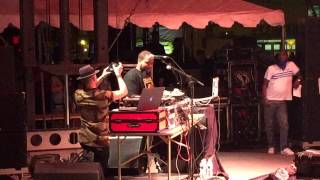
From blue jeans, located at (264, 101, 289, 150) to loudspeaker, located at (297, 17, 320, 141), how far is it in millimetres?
506

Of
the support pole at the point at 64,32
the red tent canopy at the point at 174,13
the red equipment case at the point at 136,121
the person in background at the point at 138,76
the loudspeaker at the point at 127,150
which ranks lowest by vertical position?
the loudspeaker at the point at 127,150

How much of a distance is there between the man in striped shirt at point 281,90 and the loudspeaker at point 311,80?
0.44 meters

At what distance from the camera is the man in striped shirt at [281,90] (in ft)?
32.4

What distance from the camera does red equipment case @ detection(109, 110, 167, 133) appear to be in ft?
20.1

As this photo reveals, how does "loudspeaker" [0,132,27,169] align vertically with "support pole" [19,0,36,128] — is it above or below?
below

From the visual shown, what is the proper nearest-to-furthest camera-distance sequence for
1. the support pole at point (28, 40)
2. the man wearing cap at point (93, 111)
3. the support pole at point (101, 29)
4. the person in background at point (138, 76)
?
the man wearing cap at point (93, 111)
the person in background at point (138, 76)
the support pole at point (28, 40)
the support pole at point (101, 29)

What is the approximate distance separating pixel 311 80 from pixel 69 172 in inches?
199

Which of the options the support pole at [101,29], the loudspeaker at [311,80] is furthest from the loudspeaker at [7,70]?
the loudspeaker at [311,80]

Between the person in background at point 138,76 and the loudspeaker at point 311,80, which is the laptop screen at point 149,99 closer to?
the person in background at point 138,76

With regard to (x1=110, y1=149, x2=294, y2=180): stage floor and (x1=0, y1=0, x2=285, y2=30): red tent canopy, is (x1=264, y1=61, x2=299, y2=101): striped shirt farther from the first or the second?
(x1=110, y1=149, x2=294, y2=180): stage floor

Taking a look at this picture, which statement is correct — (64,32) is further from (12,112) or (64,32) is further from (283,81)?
(283,81)

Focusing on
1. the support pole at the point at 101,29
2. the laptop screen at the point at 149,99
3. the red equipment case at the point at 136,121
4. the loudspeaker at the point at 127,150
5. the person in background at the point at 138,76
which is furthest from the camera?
the support pole at the point at 101,29

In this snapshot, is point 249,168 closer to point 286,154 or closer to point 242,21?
point 286,154

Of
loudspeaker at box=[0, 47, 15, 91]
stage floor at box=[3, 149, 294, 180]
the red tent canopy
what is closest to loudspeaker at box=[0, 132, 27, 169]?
loudspeaker at box=[0, 47, 15, 91]
